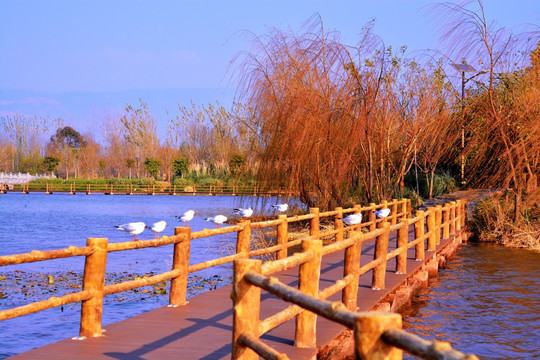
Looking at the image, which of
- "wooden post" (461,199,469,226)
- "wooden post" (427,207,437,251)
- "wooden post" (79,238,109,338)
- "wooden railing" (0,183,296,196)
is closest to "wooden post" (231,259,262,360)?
"wooden post" (79,238,109,338)

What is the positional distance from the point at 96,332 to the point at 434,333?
512cm

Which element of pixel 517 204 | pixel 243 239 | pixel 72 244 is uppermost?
pixel 517 204

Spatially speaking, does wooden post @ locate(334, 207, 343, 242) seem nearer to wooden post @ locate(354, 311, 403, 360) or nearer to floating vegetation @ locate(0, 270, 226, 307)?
floating vegetation @ locate(0, 270, 226, 307)

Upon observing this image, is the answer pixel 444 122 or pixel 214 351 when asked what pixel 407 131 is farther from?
pixel 214 351

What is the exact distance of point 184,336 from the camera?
20.7ft

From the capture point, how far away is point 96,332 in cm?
632

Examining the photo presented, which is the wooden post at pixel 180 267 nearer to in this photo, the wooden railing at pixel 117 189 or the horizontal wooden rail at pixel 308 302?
the horizontal wooden rail at pixel 308 302

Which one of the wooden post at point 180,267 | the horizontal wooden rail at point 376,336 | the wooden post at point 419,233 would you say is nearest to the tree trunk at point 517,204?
the wooden post at point 419,233

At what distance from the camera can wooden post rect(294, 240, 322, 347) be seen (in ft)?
19.0

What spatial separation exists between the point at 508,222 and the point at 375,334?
59.2 feet

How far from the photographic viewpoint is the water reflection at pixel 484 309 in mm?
9055

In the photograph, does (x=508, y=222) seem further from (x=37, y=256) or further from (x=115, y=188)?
(x=115, y=188)

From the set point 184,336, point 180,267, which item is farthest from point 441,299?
point 184,336

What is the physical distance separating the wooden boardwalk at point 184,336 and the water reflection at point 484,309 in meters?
1.53
